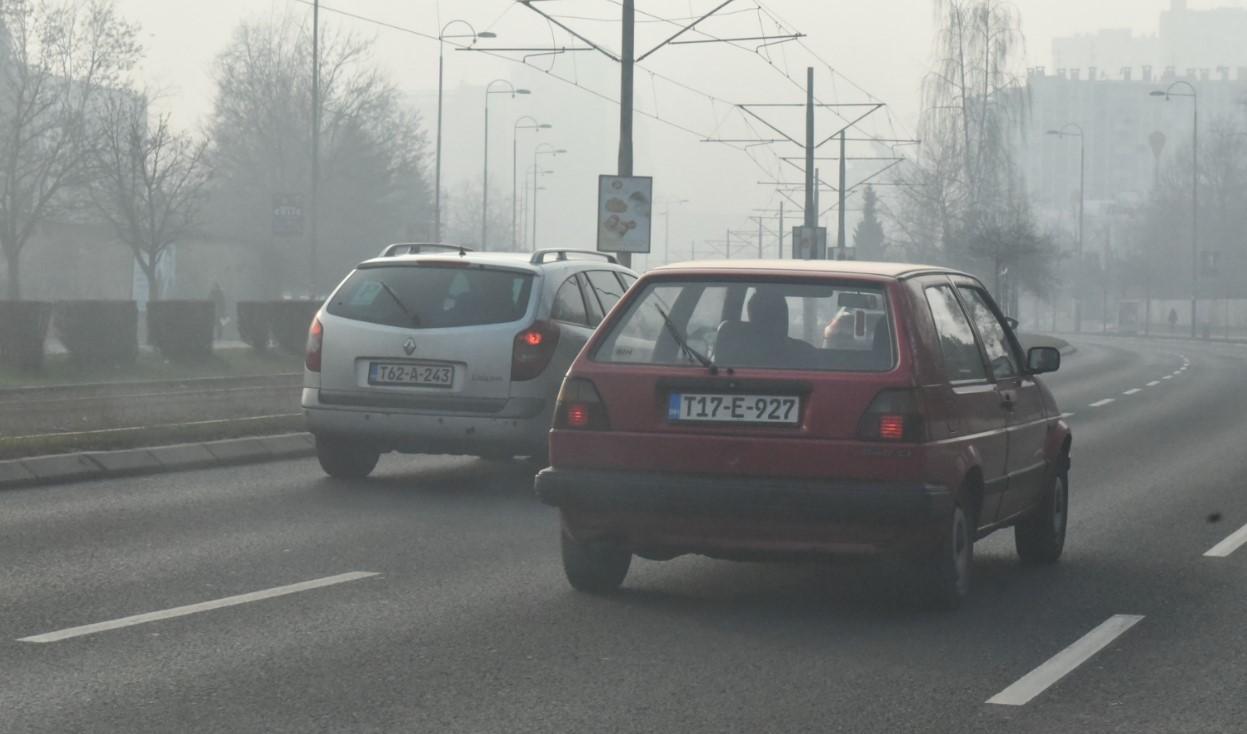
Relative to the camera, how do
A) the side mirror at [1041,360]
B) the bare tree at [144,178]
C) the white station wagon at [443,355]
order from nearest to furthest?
the side mirror at [1041,360] → the white station wagon at [443,355] → the bare tree at [144,178]

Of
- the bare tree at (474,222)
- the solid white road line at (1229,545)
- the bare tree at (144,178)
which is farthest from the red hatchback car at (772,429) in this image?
the bare tree at (474,222)

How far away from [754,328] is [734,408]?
408mm

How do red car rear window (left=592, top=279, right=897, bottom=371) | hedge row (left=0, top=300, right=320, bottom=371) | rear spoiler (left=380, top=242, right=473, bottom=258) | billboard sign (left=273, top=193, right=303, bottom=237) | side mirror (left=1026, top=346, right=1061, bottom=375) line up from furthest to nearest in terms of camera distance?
billboard sign (left=273, top=193, right=303, bottom=237) < hedge row (left=0, top=300, right=320, bottom=371) < rear spoiler (left=380, top=242, right=473, bottom=258) < side mirror (left=1026, top=346, right=1061, bottom=375) < red car rear window (left=592, top=279, right=897, bottom=371)

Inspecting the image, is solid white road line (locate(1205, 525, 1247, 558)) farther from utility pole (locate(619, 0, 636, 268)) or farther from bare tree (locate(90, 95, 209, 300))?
bare tree (locate(90, 95, 209, 300))

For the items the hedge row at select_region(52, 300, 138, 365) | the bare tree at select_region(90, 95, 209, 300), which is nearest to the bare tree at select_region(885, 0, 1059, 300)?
the bare tree at select_region(90, 95, 209, 300)

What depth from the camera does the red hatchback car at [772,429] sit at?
7.80m

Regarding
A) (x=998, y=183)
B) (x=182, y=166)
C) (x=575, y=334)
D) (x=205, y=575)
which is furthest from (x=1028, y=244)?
(x=205, y=575)

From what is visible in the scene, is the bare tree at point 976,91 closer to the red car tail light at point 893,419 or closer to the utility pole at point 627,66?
the utility pole at point 627,66

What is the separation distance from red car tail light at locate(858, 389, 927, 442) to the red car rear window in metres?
0.14

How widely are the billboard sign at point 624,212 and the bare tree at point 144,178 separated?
18.3 m

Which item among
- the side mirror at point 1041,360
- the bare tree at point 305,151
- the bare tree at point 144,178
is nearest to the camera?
Result: the side mirror at point 1041,360

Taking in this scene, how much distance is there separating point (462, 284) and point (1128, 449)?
7793 millimetres

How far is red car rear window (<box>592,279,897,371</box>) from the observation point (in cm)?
805

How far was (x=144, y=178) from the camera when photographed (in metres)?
44.5
